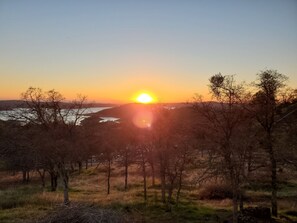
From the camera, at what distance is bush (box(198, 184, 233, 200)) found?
38.5 metres

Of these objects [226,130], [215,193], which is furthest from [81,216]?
[215,193]

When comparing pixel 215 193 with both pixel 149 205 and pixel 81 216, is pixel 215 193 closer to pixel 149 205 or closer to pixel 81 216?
pixel 149 205

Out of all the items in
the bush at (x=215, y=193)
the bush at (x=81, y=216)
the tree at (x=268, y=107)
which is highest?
the tree at (x=268, y=107)

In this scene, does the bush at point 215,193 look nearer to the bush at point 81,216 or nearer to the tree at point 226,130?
the tree at point 226,130

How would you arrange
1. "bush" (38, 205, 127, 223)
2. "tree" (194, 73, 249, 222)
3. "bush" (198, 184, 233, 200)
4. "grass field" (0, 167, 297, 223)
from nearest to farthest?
"bush" (38, 205, 127, 223), "tree" (194, 73, 249, 222), "grass field" (0, 167, 297, 223), "bush" (198, 184, 233, 200)

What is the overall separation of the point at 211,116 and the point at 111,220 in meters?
11.8

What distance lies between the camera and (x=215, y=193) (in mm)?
38812

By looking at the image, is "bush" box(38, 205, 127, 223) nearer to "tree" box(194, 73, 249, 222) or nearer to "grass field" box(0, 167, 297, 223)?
"grass field" box(0, 167, 297, 223)

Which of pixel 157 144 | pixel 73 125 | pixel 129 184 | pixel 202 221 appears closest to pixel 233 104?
pixel 202 221

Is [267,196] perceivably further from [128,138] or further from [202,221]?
[128,138]

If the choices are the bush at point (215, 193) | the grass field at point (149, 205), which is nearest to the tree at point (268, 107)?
the grass field at point (149, 205)

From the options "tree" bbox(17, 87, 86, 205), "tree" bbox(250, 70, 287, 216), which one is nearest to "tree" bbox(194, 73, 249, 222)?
"tree" bbox(250, 70, 287, 216)

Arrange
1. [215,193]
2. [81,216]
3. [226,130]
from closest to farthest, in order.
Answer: [81,216] < [226,130] < [215,193]

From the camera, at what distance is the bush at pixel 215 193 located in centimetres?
3850
